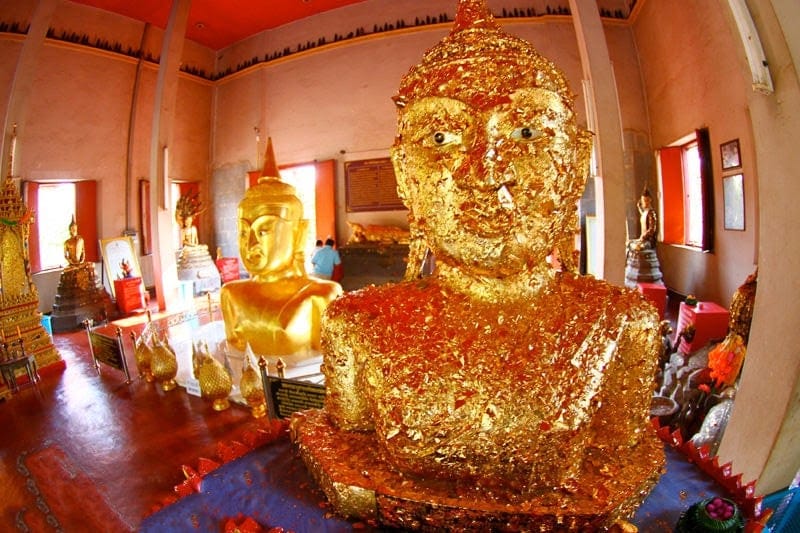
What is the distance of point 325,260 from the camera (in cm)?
509

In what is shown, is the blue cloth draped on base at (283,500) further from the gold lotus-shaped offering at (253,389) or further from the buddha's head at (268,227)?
the buddha's head at (268,227)

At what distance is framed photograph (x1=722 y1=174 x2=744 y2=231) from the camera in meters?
1.55

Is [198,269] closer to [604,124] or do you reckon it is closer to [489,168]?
[604,124]

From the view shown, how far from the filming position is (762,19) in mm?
1223

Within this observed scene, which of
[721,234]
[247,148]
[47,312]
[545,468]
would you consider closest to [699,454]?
[545,468]

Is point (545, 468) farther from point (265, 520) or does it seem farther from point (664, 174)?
point (664, 174)

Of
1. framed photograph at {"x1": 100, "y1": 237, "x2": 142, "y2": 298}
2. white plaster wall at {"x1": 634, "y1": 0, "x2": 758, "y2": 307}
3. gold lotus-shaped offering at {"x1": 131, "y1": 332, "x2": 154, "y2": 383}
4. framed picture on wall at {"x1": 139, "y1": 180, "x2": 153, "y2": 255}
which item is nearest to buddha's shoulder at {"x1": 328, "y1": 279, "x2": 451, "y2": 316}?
white plaster wall at {"x1": 634, "y1": 0, "x2": 758, "y2": 307}

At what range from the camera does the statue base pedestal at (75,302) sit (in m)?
4.93

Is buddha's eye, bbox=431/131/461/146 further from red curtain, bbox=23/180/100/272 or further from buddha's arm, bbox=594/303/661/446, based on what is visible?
red curtain, bbox=23/180/100/272

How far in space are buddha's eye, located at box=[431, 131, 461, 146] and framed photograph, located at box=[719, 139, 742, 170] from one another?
1361mm

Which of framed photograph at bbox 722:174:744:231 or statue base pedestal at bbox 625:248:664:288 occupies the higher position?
framed photograph at bbox 722:174:744:231

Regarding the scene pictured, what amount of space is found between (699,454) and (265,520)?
50.9 inches

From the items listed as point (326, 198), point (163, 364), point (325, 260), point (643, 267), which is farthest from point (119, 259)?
point (643, 267)

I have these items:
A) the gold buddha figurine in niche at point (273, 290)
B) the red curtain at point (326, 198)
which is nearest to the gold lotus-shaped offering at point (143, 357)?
the gold buddha figurine in niche at point (273, 290)
